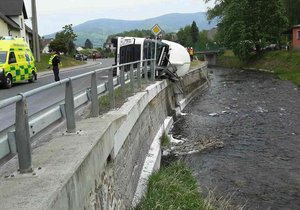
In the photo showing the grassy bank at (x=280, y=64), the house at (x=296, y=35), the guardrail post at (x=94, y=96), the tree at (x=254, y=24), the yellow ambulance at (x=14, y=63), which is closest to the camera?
the guardrail post at (x=94, y=96)

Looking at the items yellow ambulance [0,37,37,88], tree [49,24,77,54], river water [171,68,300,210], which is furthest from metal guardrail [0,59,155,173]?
tree [49,24,77,54]

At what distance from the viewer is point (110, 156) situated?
6.29 metres

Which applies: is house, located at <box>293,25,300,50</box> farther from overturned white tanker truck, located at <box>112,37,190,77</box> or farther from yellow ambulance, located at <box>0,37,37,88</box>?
yellow ambulance, located at <box>0,37,37,88</box>

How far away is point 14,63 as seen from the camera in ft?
77.7

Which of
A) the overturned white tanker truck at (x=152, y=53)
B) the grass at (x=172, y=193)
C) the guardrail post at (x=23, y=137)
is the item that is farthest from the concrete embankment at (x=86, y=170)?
the overturned white tanker truck at (x=152, y=53)

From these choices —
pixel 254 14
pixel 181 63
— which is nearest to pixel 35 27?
pixel 181 63

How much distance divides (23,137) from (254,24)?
54.5 meters

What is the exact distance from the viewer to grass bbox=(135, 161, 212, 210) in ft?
24.5

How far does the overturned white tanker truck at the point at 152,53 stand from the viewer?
21703 mm

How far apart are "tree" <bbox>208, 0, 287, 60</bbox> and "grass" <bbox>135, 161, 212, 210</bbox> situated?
4756cm

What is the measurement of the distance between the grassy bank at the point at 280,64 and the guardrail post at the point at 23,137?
31.2m

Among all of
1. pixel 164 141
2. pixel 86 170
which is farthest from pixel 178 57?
pixel 86 170

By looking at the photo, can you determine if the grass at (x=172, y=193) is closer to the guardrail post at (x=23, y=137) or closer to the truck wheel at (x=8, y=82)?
the guardrail post at (x=23, y=137)

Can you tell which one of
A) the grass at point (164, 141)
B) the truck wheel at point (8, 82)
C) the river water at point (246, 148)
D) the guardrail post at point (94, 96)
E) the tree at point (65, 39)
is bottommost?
the river water at point (246, 148)
